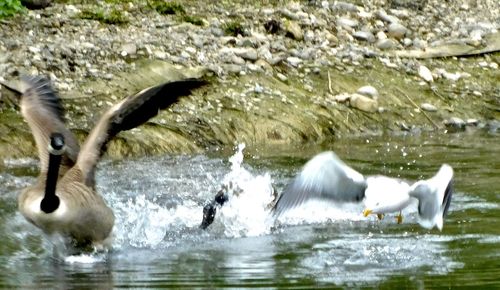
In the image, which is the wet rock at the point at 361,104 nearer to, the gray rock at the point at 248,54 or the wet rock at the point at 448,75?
the gray rock at the point at 248,54

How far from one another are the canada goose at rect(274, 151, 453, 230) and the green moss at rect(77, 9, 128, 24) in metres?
6.35

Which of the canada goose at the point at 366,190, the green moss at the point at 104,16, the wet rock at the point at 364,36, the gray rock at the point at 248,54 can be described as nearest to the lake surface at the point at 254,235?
the canada goose at the point at 366,190

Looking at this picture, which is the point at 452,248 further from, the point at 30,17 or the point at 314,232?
the point at 30,17

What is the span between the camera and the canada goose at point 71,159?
312 inches

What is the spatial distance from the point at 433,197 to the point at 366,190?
1.78 ft

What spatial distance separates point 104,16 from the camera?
47.7ft

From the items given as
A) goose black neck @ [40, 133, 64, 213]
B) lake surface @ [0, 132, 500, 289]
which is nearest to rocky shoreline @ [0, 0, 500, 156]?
A: lake surface @ [0, 132, 500, 289]

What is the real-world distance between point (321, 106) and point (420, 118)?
130 centimetres

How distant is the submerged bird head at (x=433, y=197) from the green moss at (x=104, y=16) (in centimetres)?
696

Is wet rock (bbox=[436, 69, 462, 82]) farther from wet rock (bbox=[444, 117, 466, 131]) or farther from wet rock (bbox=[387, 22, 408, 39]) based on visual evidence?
wet rock (bbox=[444, 117, 466, 131])

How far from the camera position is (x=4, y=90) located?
39.8 ft

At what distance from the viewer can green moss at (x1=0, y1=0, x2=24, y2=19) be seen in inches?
535

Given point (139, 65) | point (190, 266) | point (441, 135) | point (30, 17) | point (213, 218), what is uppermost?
point (30, 17)

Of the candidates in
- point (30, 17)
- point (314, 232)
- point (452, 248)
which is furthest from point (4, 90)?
point (452, 248)
